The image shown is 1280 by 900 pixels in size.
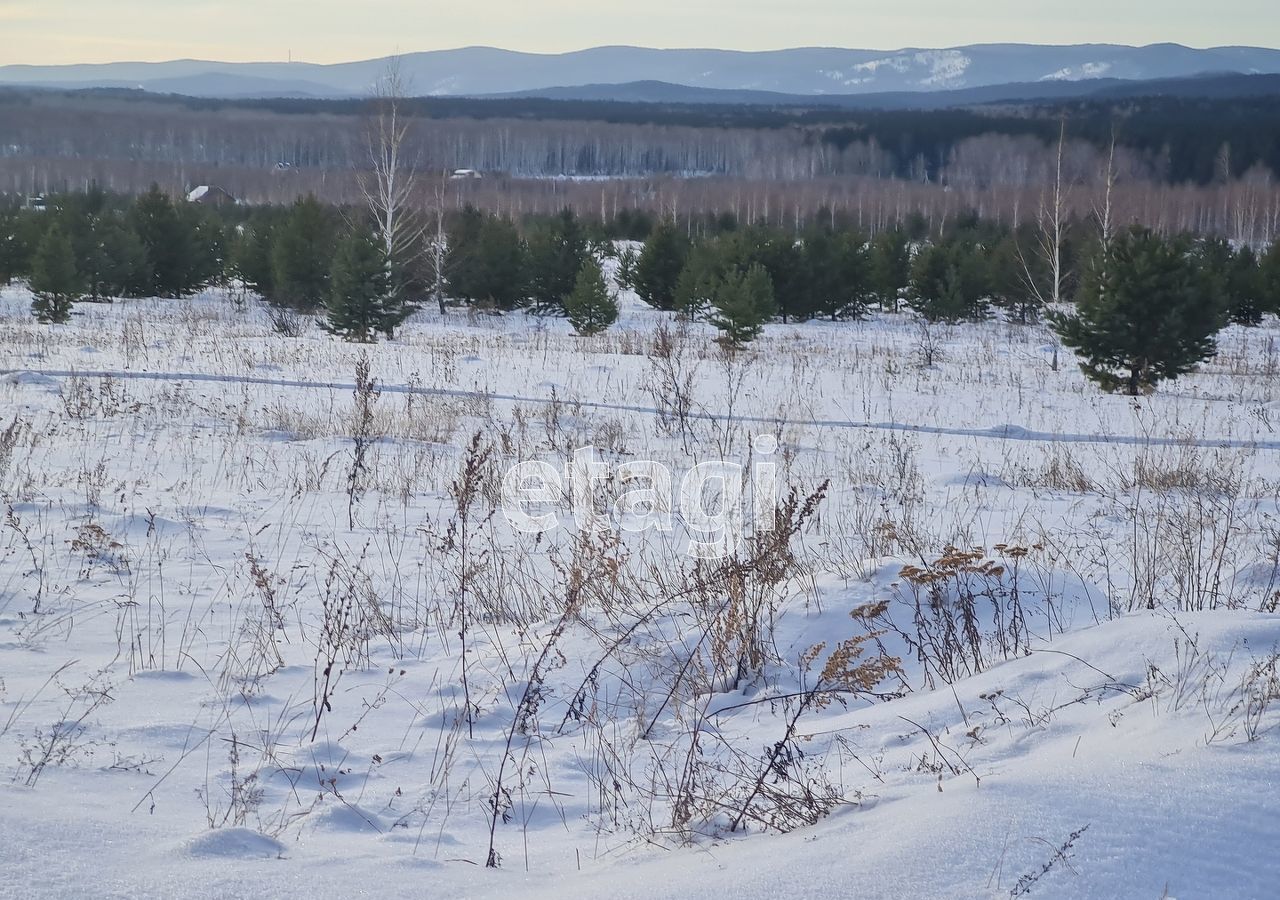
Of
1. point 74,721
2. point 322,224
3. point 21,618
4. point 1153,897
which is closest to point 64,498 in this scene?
point 21,618

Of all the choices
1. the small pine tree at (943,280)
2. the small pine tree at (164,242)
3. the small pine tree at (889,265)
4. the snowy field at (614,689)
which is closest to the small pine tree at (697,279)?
the small pine tree at (889,265)

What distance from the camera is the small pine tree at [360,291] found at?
74.0 feet

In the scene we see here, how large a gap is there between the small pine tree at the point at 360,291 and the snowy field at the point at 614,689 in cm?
1410

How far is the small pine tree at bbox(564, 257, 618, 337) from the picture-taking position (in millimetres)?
26109

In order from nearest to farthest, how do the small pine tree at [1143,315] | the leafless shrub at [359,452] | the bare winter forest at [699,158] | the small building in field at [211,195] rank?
the leafless shrub at [359,452] → the small pine tree at [1143,315] → the bare winter forest at [699,158] → the small building in field at [211,195]

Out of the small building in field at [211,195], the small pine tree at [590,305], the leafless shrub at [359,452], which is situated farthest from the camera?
the small building in field at [211,195]

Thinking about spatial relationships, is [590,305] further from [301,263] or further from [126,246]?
[126,246]

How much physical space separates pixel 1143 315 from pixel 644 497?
1223cm

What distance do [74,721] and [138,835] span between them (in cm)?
101

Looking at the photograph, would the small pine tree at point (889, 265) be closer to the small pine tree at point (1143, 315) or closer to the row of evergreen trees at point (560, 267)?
the row of evergreen trees at point (560, 267)

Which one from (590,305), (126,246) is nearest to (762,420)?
(590,305)

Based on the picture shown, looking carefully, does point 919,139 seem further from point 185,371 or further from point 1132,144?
point 185,371

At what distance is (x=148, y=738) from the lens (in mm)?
3354

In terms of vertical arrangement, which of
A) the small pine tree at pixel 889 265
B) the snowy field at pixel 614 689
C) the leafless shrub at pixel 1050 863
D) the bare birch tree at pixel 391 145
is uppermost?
the bare birch tree at pixel 391 145
